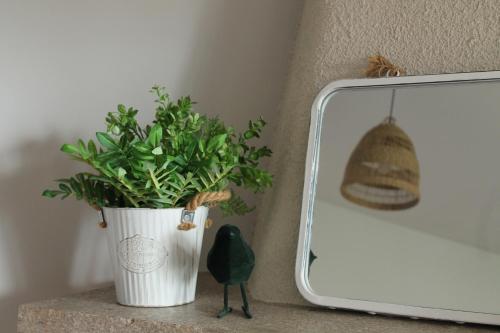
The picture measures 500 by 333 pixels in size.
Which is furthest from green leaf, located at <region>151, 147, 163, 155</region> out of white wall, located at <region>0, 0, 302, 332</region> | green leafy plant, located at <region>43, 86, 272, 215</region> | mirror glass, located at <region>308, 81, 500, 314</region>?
white wall, located at <region>0, 0, 302, 332</region>

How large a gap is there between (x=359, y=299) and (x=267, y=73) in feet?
1.63

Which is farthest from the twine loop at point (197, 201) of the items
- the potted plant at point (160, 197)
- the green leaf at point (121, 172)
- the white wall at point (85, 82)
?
the white wall at point (85, 82)

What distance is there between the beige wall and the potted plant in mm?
105

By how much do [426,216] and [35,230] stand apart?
73 centimetres

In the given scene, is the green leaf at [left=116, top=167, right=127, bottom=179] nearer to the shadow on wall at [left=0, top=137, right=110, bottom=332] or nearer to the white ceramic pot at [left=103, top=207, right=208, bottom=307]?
the white ceramic pot at [left=103, top=207, right=208, bottom=307]

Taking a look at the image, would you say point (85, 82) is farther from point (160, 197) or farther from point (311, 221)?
point (311, 221)

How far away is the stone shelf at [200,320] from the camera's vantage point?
2.34 feet

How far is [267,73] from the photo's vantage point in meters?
1.10

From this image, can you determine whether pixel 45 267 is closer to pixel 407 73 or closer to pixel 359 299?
pixel 359 299

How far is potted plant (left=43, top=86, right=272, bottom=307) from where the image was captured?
802 mm

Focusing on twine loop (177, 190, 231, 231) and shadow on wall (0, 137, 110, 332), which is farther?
shadow on wall (0, 137, 110, 332)

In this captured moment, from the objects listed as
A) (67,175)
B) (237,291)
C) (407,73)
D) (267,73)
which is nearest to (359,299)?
(237,291)

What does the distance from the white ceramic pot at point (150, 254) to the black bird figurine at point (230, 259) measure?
3.1 inches

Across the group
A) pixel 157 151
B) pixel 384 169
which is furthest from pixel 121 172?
pixel 384 169
